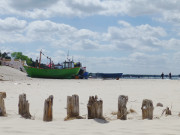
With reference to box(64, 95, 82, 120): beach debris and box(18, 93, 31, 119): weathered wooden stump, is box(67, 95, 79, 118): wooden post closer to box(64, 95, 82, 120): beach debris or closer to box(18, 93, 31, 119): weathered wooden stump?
box(64, 95, 82, 120): beach debris

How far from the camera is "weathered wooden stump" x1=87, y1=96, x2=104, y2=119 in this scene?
5.16 m

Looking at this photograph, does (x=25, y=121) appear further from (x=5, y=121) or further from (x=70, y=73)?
(x=70, y=73)

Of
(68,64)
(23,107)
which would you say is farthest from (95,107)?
(68,64)

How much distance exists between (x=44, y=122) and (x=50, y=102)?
42cm

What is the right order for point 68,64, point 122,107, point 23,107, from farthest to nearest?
1. point 68,64
2. point 23,107
3. point 122,107

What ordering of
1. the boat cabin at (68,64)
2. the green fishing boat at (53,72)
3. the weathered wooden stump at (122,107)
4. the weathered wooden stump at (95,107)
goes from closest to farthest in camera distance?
the weathered wooden stump at (95,107), the weathered wooden stump at (122,107), the green fishing boat at (53,72), the boat cabin at (68,64)

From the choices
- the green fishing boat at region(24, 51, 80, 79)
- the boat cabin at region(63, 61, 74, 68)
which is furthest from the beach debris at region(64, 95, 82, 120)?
the boat cabin at region(63, 61, 74, 68)

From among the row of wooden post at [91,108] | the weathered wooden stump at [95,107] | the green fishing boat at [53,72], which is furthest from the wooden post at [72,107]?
the green fishing boat at [53,72]

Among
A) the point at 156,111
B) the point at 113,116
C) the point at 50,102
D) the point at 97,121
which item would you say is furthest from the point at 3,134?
the point at 156,111

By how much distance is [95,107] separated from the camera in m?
5.21

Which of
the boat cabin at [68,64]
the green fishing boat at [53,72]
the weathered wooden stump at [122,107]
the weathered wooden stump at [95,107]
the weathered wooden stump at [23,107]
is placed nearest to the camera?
the weathered wooden stump at [95,107]

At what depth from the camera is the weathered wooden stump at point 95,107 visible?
203 inches

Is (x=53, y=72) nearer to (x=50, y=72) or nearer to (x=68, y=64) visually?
(x=50, y=72)

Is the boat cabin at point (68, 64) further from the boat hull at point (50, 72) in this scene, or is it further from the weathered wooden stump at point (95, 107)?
the weathered wooden stump at point (95, 107)
